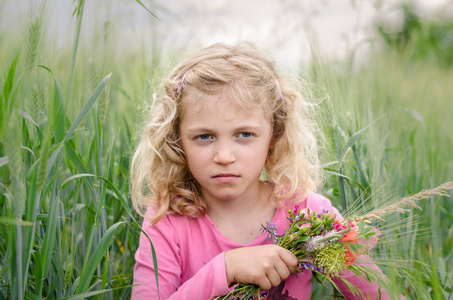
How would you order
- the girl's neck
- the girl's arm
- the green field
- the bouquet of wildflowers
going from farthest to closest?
the girl's neck < the girl's arm < the bouquet of wildflowers < the green field

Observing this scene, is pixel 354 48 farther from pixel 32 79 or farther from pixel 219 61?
pixel 32 79

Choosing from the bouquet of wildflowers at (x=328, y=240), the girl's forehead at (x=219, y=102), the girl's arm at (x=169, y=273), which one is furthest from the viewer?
the girl's forehead at (x=219, y=102)

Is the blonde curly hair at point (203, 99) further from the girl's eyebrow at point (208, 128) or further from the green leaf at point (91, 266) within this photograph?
the green leaf at point (91, 266)

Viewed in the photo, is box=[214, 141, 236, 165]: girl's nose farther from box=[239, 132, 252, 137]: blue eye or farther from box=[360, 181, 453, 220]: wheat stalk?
box=[360, 181, 453, 220]: wheat stalk

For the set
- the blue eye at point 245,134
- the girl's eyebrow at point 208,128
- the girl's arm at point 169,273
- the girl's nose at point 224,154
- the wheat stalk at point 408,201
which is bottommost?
the girl's arm at point 169,273

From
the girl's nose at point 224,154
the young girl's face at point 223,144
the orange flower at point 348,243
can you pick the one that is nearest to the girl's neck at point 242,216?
the young girl's face at point 223,144

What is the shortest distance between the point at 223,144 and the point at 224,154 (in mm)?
35

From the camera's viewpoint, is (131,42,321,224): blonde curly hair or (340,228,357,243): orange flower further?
(131,42,321,224): blonde curly hair

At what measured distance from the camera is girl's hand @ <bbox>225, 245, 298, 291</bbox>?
114cm

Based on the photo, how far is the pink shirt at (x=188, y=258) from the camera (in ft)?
4.28

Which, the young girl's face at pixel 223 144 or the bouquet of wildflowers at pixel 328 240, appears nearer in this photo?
the bouquet of wildflowers at pixel 328 240

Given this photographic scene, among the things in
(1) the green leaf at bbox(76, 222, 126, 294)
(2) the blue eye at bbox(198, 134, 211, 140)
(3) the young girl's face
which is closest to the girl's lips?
(3) the young girl's face

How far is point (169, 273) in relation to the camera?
1.36 metres

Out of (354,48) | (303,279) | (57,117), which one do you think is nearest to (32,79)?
(57,117)
